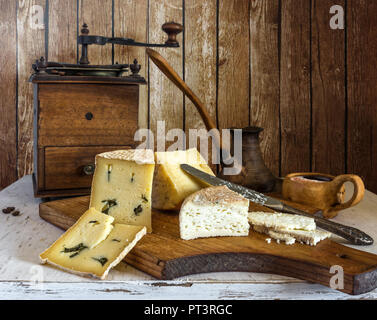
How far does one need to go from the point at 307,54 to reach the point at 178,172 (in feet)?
3.38

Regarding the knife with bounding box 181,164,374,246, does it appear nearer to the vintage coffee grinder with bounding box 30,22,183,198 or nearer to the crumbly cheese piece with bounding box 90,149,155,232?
the crumbly cheese piece with bounding box 90,149,155,232

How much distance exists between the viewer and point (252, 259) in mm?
834

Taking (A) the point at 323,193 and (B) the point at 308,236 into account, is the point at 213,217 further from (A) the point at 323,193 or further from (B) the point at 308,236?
(A) the point at 323,193

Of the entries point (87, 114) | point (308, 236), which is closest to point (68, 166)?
point (87, 114)

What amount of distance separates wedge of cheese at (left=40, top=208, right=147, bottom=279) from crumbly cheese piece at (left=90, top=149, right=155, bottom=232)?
86 millimetres

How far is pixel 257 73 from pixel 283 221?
105 centimetres

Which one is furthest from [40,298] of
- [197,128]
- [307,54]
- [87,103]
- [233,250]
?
[307,54]

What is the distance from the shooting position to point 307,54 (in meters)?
1.87

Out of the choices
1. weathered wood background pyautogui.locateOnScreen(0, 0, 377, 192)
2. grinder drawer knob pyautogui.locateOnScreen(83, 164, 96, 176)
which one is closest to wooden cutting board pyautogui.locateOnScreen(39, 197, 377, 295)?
grinder drawer knob pyautogui.locateOnScreen(83, 164, 96, 176)

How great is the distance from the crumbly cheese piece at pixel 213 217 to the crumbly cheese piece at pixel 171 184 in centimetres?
19

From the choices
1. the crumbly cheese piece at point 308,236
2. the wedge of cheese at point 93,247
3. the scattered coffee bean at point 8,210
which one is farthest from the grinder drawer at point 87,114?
the crumbly cheese piece at point 308,236

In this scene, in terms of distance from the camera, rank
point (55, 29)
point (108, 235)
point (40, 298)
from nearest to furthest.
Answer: point (40, 298) < point (108, 235) < point (55, 29)
